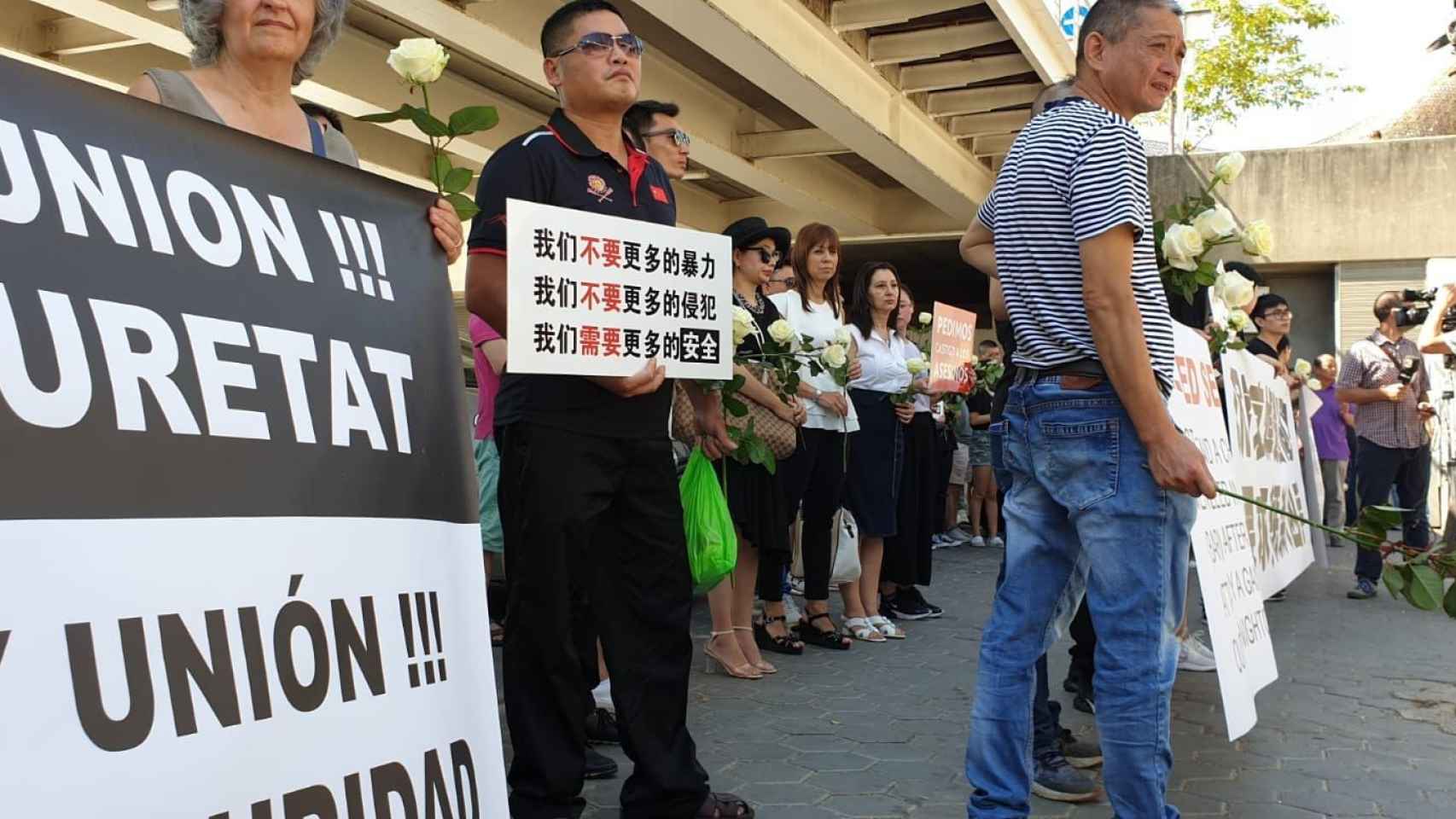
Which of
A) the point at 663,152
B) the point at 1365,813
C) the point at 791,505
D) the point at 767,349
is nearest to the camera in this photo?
the point at 1365,813

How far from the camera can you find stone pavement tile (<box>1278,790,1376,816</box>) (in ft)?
13.0

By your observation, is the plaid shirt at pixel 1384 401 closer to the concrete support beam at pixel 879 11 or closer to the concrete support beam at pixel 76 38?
the concrete support beam at pixel 879 11

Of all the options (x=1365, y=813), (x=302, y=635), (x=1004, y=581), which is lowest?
(x=1365, y=813)

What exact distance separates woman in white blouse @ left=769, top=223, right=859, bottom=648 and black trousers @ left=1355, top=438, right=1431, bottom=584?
4509 millimetres

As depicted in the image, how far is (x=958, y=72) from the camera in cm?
1502

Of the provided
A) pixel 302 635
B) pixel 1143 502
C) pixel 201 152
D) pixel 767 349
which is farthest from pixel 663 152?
pixel 302 635

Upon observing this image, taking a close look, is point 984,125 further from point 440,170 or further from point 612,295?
point 440,170

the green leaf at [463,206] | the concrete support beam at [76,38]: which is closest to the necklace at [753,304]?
the green leaf at [463,206]

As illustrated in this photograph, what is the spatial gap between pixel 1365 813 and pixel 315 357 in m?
3.46

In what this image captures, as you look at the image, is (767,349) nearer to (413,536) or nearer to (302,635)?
(413,536)

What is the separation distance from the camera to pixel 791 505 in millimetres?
6352

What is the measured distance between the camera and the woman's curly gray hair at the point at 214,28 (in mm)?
2678

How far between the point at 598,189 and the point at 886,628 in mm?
4172

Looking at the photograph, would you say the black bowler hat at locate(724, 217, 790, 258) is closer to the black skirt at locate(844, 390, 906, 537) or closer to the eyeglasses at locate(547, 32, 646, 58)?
the black skirt at locate(844, 390, 906, 537)
